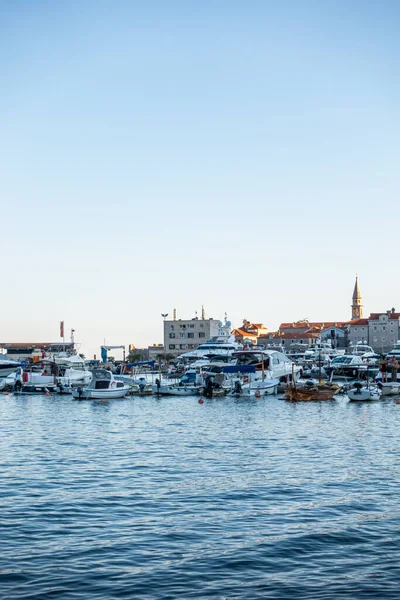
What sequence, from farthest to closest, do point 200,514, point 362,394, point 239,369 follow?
point 239,369 → point 362,394 → point 200,514

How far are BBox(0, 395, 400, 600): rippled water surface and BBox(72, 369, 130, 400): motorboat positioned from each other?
28.4 metres

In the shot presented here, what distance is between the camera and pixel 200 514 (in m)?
21.3

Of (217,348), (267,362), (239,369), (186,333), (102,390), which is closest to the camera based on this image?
(102,390)

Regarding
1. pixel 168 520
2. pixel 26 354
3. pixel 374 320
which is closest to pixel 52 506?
pixel 168 520

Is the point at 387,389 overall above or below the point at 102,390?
below

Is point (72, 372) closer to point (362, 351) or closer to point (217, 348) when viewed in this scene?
point (217, 348)

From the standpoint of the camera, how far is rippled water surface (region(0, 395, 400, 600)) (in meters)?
15.6

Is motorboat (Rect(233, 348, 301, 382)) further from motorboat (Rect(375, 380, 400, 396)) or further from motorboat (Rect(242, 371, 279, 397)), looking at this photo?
motorboat (Rect(375, 380, 400, 396))

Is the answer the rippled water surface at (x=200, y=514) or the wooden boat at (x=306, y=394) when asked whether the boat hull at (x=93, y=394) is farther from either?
the rippled water surface at (x=200, y=514)

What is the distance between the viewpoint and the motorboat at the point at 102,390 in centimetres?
7112

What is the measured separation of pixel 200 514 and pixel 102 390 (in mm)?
50978

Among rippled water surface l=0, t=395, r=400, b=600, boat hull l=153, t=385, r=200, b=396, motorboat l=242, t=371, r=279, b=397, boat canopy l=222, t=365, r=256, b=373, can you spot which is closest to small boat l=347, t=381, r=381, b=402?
motorboat l=242, t=371, r=279, b=397

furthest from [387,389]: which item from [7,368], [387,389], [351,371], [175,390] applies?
[7,368]

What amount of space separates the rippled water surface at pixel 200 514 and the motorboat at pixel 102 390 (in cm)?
2841
